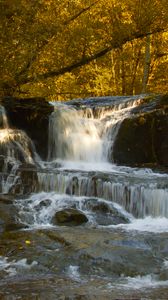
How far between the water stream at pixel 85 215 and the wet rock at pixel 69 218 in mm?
35

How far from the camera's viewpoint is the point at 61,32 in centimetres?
1336

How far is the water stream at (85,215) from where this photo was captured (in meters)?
6.39

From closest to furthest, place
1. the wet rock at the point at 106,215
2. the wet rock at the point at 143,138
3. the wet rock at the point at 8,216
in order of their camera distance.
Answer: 1. the wet rock at the point at 8,216
2. the wet rock at the point at 106,215
3. the wet rock at the point at 143,138

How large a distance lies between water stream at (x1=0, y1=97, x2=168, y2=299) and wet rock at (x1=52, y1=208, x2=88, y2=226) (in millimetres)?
35

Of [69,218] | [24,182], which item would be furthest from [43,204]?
[24,182]

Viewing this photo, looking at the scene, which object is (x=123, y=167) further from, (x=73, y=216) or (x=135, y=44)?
(x=135, y=44)

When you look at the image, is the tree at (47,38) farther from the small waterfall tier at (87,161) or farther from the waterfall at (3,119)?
the small waterfall tier at (87,161)

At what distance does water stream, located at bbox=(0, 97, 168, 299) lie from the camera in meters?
6.39

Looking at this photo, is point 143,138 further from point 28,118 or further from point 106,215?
point 106,215

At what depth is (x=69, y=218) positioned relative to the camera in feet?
31.0

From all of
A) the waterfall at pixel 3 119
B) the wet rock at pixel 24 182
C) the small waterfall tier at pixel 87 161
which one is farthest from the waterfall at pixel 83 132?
the wet rock at pixel 24 182

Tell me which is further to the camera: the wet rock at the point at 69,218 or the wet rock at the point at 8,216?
the wet rock at the point at 69,218

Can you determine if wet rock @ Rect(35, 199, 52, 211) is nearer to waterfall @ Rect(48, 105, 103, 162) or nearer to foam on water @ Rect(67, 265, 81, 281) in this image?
foam on water @ Rect(67, 265, 81, 281)

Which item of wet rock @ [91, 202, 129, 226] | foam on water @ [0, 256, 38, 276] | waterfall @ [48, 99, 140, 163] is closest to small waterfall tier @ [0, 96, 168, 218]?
waterfall @ [48, 99, 140, 163]
